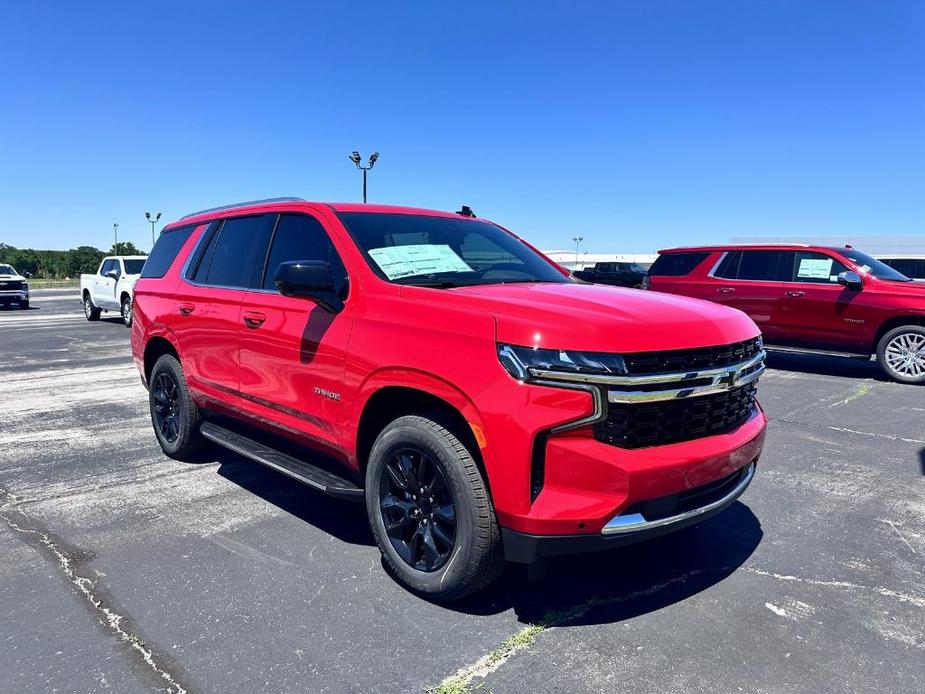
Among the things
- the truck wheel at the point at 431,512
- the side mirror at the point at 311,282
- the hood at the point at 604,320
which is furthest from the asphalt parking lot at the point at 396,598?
the side mirror at the point at 311,282

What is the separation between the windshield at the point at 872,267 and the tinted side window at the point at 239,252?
29.8ft

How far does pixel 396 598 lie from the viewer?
10.4 ft

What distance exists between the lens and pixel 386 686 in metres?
2.50

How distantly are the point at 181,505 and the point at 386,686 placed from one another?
8.10 feet

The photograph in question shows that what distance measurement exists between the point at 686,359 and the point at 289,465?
2.28m

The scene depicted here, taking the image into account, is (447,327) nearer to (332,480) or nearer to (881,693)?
(332,480)

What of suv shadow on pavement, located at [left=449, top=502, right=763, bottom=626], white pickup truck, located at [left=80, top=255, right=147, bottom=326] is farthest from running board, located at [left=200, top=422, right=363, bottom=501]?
white pickup truck, located at [left=80, top=255, right=147, bottom=326]

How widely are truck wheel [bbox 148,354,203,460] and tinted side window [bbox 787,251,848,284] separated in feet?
29.9

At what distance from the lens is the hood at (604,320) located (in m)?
2.69

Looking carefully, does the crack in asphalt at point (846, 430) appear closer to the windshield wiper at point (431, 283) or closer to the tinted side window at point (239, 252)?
the windshield wiper at point (431, 283)

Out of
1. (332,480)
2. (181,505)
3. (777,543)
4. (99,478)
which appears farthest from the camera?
(99,478)

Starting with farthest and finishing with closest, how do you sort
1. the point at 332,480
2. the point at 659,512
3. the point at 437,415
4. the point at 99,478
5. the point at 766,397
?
the point at 766,397 → the point at 99,478 → the point at 332,480 → the point at 437,415 → the point at 659,512

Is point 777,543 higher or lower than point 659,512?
lower

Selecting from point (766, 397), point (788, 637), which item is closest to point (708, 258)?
point (766, 397)
